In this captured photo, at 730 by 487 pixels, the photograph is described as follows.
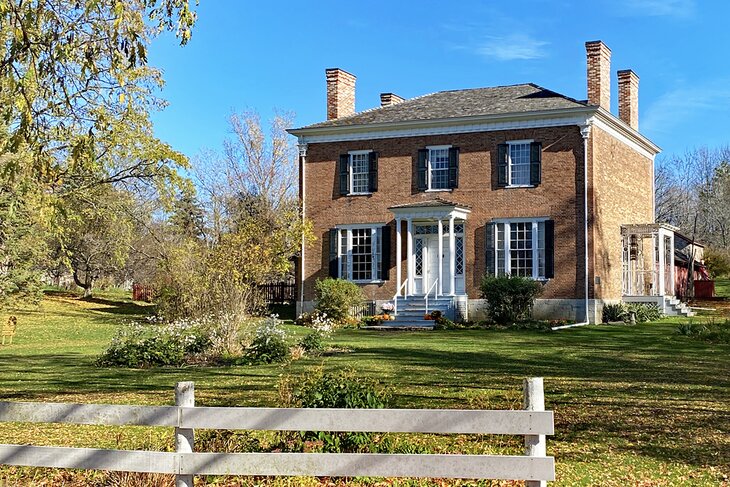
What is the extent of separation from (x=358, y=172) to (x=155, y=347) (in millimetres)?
16454

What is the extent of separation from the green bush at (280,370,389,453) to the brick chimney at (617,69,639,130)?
27.7 meters

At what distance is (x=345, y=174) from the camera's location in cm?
3325

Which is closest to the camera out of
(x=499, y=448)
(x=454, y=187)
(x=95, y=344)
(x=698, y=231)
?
(x=499, y=448)

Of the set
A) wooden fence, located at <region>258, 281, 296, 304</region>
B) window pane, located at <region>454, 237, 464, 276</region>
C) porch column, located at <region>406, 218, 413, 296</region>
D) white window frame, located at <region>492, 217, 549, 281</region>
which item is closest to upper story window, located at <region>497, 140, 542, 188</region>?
white window frame, located at <region>492, 217, 549, 281</region>

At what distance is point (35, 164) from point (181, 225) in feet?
111

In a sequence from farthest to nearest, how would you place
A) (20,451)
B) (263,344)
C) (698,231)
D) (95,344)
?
(698,231), (95,344), (263,344), (20,451)

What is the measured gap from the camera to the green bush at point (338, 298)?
30.9 meters

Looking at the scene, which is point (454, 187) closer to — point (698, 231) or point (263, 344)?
point (263, 344)

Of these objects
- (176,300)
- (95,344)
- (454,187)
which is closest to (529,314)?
(454,187)

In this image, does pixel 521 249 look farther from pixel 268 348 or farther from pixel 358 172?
pixel 268 348

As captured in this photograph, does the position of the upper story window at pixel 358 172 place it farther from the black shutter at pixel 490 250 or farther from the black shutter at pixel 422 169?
the black shutter at pixel 490 250

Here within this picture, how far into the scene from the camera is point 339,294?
3097cm

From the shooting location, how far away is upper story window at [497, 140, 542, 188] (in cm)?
3011

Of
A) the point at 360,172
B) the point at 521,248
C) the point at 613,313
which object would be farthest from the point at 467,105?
the point at 613,313
